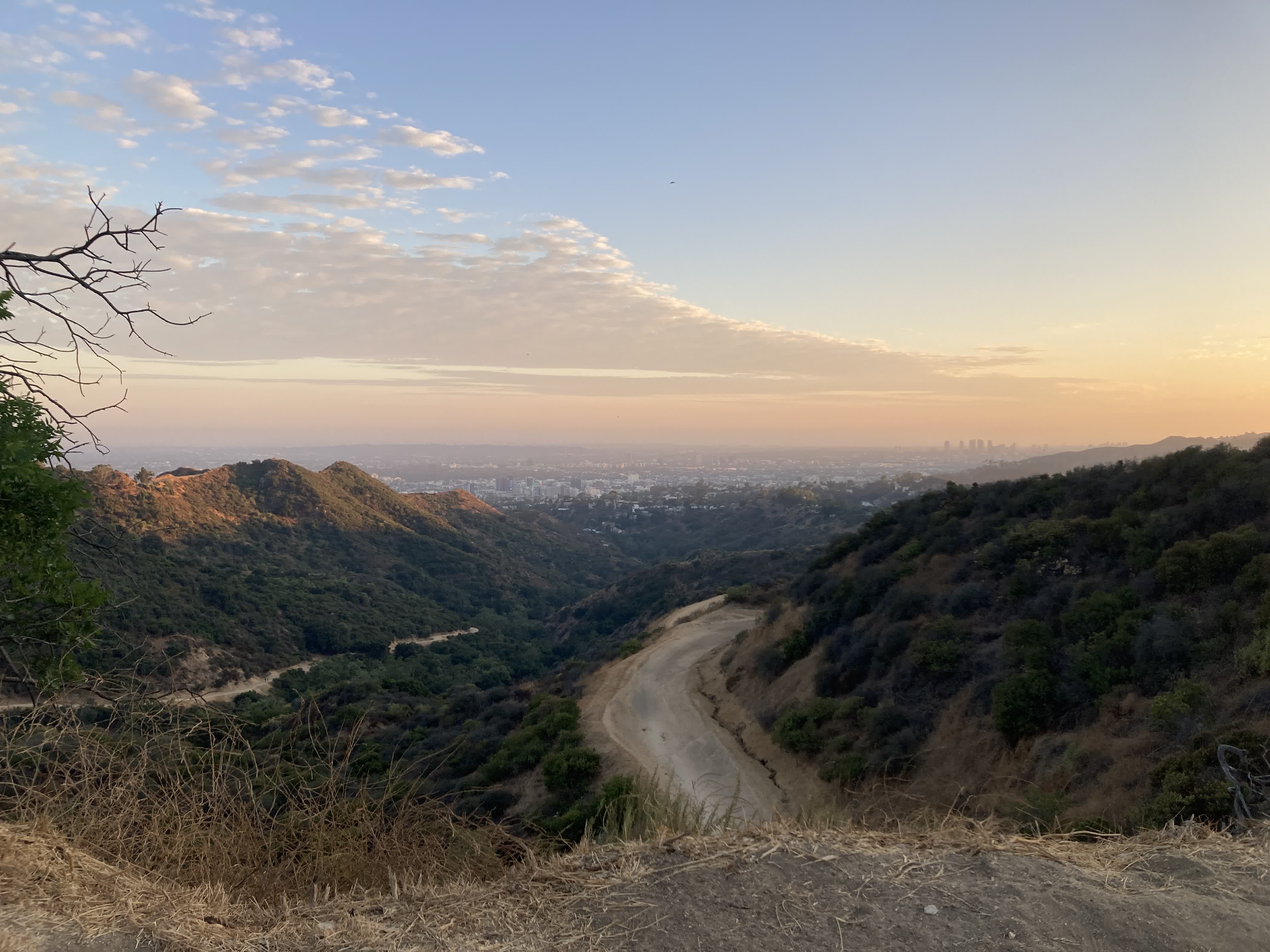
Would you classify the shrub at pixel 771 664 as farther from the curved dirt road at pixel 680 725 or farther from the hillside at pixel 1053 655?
the curved dirt road at pixel 680 725

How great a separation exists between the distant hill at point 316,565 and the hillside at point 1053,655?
18535mm

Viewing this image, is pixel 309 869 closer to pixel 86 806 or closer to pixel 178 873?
pixel 178 873

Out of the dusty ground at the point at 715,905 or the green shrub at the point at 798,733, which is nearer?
the dusty ground at the point at 715,905

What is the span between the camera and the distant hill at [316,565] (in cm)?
3856

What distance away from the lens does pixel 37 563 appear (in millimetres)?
4598

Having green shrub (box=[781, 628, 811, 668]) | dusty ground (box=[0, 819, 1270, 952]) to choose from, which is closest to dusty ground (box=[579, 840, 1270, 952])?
dusty ground (box=[0, 819, 1270, 952])

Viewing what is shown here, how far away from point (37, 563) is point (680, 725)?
1639 cm

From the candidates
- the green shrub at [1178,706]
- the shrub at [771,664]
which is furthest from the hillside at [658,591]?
the green shrub at [1178,706]

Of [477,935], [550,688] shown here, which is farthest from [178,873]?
[550,688]

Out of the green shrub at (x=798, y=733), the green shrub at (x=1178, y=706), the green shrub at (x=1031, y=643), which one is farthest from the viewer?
the green shrub at (x=798, y=733)

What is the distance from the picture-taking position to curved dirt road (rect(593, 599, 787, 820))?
14.1m

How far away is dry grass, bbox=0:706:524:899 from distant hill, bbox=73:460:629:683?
17047 millimetres

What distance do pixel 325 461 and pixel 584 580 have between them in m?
128

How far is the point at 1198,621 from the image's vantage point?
11.7m
